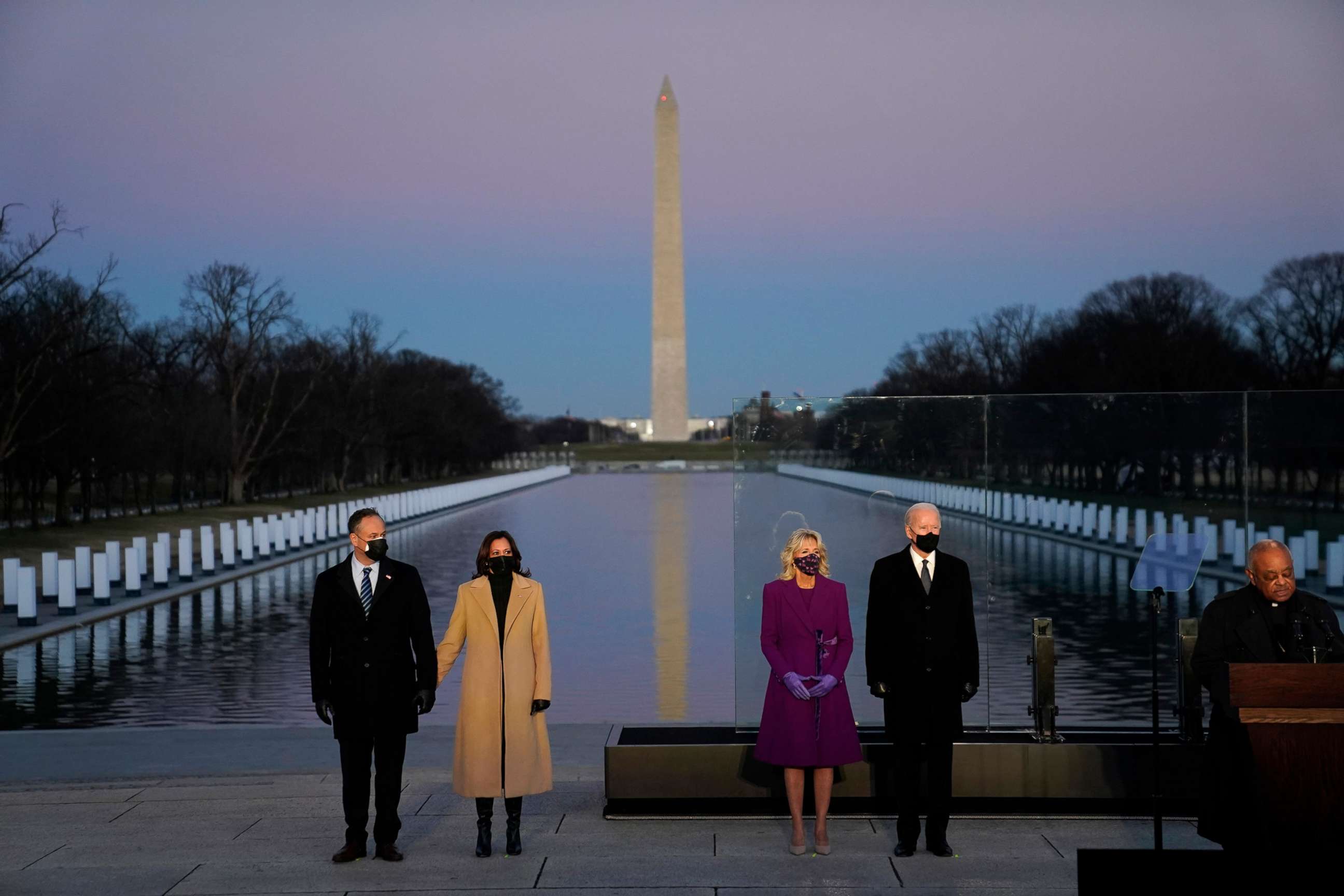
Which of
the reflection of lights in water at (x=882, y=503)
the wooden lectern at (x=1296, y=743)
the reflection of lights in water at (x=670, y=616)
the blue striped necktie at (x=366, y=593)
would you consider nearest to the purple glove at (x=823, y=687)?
the wooden lectern at (x=1296, y=743)

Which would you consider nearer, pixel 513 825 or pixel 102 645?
pixel 513 825

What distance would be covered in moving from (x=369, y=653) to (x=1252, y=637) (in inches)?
145

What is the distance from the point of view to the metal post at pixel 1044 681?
7.89m

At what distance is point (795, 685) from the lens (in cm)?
657

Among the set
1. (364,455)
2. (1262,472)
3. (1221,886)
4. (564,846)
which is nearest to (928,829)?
(564,846)

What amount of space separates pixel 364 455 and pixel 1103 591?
6576cm

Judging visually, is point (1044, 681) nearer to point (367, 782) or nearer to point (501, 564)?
point (501, 564)

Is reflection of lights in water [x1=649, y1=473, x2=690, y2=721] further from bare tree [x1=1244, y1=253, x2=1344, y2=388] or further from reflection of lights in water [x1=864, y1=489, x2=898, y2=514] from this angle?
bare tree [x1=1244, y1=253, x2=1344, y2=388]

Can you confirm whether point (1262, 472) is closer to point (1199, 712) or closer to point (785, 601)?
point (1199, 712)

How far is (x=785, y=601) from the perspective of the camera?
6688 mm

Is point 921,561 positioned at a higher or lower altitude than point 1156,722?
higher

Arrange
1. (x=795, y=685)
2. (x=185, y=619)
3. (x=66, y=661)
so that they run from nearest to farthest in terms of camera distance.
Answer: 1. (x=795, y=685)
2. (x=66, y=661)
3. (x=185, y=619)

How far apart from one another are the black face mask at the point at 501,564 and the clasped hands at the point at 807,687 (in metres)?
1.32

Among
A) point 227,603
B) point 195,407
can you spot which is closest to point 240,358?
point 195,407
